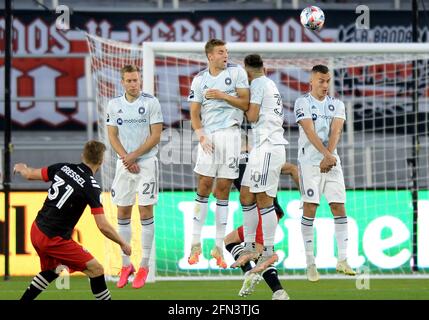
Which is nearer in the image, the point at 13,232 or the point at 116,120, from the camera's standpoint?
the point at 116,120

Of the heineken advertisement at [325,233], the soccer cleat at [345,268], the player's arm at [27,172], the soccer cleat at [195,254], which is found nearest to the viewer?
the player's arm at [27,172]

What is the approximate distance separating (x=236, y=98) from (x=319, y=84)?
4.63 ft

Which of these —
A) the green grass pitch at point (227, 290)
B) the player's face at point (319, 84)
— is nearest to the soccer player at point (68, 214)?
the green grass pitch at point (227, 290)

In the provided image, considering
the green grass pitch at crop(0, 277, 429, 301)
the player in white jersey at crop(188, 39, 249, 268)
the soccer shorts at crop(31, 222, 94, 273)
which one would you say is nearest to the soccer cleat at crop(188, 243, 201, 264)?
the player in white jersey at crop(188, 39, 249, 268)

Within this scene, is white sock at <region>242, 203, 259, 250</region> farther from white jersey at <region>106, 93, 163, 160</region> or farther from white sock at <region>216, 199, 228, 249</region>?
white jersey at <region>106, 93, 163, 160</region>

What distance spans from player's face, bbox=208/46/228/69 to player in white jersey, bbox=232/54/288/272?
0.25 m

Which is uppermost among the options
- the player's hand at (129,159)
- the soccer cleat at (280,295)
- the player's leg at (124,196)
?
the player's hand at (129,159)

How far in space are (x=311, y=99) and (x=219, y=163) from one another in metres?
1.54

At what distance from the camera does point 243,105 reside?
13008mm

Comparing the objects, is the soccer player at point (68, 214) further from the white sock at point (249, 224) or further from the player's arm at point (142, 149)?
the player's arm at point (142, 149)

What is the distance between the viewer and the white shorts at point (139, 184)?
46.3 feet

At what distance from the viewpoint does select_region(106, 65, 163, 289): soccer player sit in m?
14.0
